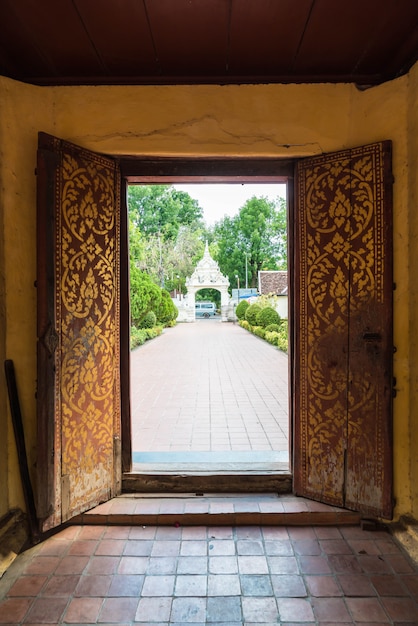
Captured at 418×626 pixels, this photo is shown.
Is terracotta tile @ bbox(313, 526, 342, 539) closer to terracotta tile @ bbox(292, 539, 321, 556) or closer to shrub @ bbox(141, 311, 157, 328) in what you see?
terracotta tile @ bbox(292, 539, 321, 556)

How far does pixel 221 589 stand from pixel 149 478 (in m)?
1.03

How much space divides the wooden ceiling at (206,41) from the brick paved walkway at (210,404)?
2898mm

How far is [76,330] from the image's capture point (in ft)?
8.21

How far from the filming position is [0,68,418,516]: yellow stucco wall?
2.40 m

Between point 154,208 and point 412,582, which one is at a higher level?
point 154,208

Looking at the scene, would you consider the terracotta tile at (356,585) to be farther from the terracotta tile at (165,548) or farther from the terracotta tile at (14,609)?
the terracotta tile at (14,609)

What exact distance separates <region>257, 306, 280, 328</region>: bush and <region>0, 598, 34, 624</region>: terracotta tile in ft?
53.8

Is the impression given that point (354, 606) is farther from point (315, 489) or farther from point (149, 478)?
point (149, 478)

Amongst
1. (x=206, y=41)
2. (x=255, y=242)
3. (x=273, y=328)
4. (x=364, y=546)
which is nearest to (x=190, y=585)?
(x=364, y=546)

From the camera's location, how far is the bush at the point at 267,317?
17859mm

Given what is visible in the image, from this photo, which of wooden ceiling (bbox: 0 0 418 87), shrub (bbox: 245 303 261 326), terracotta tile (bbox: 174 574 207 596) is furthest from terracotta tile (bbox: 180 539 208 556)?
shrub (bbox: 245 303 261 326)

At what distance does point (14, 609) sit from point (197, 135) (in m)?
2.86

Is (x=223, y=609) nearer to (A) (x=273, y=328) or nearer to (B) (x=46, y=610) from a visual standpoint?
(B) (x=46, y=610)

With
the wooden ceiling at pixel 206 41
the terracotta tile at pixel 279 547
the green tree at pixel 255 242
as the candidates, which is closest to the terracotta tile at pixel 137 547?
the terracotta tile at pixel 279 547
